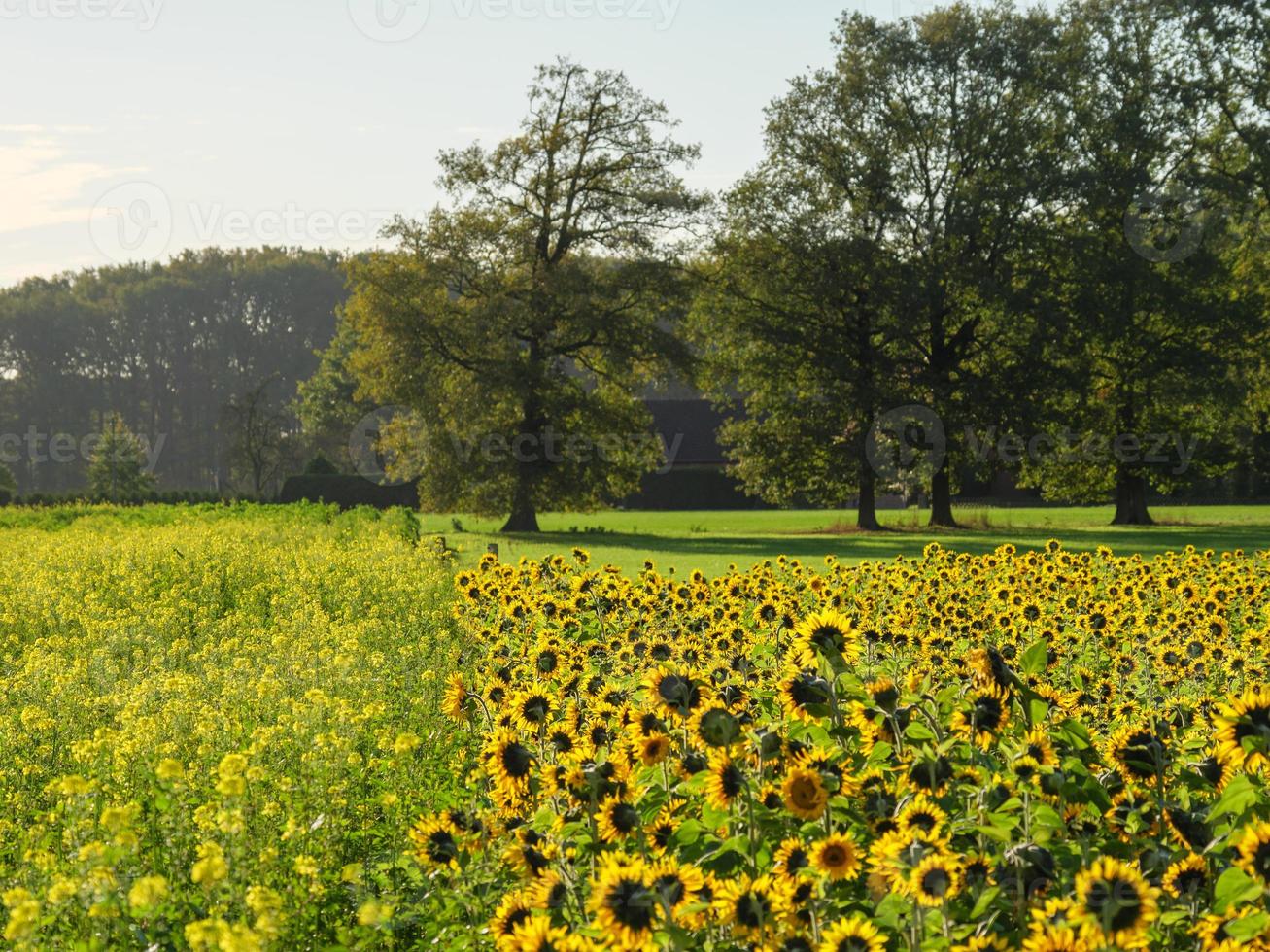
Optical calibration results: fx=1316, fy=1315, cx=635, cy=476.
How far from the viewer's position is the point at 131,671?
859 cm

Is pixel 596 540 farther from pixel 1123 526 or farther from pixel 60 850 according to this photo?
pixel 60 850

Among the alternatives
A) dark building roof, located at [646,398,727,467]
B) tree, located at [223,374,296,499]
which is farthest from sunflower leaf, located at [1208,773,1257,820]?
tree, located at [223,374,296,499]

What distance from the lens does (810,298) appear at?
1356 inches

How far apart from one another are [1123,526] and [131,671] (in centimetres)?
3093

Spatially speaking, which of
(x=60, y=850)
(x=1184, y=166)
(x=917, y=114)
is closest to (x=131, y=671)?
(x=60, y=850)

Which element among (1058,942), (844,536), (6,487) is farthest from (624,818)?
(6,487)

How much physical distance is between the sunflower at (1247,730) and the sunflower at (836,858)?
3.33 feet

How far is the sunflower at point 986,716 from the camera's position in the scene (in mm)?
3619

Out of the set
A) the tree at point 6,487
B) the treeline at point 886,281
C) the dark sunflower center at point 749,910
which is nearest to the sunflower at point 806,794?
the dark sunflower center at point 749,910

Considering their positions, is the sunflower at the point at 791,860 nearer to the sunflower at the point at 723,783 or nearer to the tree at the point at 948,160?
the sunflower at the point at 723,783

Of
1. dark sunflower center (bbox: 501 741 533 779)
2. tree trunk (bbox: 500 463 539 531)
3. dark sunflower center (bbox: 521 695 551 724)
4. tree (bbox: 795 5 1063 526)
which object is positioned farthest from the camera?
tree trunk (bbox: 500 463 539 531)

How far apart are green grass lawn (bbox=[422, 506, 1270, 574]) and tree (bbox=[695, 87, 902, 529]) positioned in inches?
89.9

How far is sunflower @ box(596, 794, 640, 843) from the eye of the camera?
339cm

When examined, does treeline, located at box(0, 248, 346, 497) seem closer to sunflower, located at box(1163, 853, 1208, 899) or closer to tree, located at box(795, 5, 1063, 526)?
tree, located at box(795, 5, 1063, 526)
